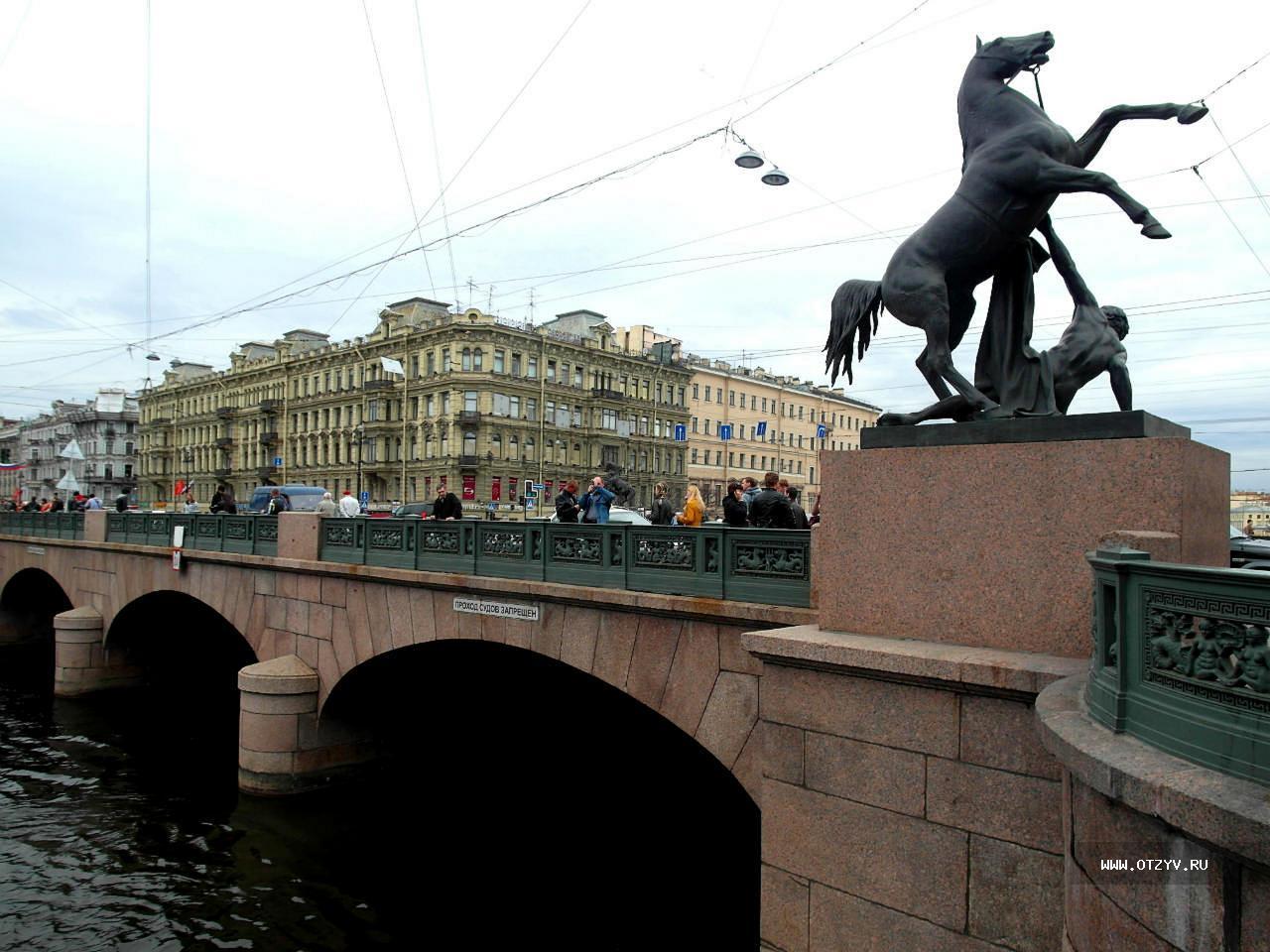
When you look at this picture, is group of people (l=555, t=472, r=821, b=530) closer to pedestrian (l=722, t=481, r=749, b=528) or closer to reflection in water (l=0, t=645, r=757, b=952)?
pedestrian (l=722, t=481, r=749, b=528)

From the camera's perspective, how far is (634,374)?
2657 inches

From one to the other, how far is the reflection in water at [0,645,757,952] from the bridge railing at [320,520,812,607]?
2586 mm

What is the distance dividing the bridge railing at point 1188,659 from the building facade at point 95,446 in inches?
4400

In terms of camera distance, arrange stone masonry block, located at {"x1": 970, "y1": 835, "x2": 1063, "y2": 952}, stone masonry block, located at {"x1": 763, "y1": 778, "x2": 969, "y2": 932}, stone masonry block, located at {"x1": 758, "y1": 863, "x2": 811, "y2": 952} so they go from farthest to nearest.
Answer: stone masonry block, located at {"x1": 758, "y1": 863, "x2": 811, "y2": 952}, stone masonry block, located at {"x1": 763, "y1": 778, "x2": 969, "y2": 932}, stone masonry block, located at {"x1": 970, "y1": 835, "x2": 1063, "y2": 952}

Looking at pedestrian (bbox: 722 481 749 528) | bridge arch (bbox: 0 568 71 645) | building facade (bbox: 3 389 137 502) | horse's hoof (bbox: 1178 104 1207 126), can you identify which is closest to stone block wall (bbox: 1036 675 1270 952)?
horse's hoof (bbox: 1178 104 1207 126)

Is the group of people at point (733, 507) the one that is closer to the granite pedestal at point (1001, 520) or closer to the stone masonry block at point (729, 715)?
the stone masonry block at point (729, 715)

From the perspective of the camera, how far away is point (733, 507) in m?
10.0

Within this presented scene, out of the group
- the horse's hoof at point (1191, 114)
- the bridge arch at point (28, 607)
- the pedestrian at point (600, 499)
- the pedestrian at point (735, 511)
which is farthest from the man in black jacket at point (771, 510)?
the bridge arch at point (28, 607)

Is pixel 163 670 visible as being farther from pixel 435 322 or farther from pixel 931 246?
pixel 435 322

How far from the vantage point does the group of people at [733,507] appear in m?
8.83

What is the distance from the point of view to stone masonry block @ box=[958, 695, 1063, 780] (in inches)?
173

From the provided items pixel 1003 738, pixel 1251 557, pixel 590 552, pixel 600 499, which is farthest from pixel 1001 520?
pixel 600 499

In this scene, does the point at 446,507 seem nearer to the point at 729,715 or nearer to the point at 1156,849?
the point at 729,715

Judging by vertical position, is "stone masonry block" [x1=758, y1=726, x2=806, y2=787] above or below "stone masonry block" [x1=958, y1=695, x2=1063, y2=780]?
below
